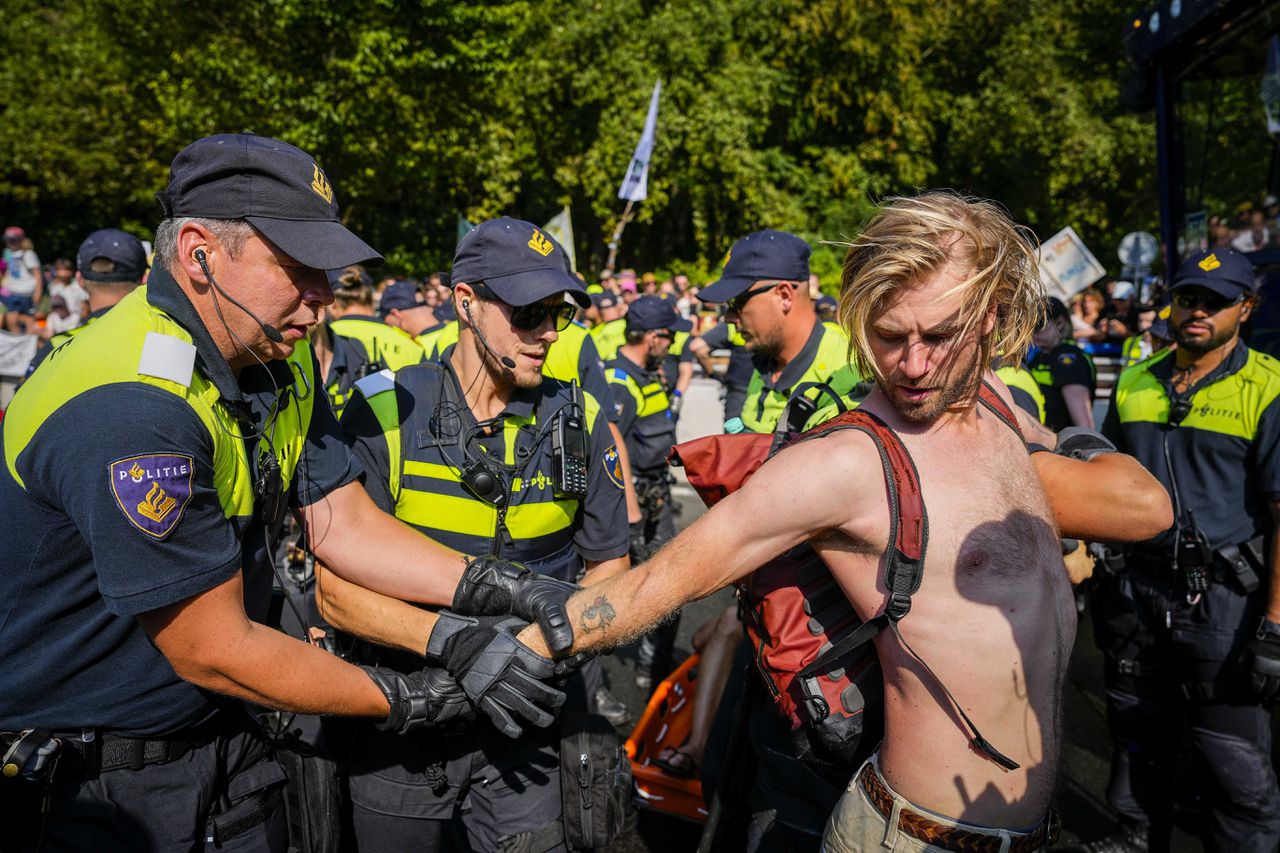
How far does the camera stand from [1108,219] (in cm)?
→ 2595

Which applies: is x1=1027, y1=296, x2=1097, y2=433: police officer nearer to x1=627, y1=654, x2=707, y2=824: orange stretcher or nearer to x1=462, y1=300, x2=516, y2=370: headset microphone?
x1=627, y1=654, x2=707, y2=824: orange stretcher

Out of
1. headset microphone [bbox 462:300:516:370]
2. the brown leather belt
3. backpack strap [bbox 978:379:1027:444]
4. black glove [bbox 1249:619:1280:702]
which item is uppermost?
headset microphone [bbox 462:300:516:370]

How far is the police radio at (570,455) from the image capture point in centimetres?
275

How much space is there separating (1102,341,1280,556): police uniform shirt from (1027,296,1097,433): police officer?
1556mm

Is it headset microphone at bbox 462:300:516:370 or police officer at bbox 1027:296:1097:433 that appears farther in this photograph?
police officer at bbox 1027:296:1097:433

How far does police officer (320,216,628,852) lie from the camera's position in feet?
8.59

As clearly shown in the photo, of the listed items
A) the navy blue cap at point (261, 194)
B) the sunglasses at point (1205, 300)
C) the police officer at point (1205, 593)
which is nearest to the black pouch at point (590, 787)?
the navy blue cap at point (261, 194)

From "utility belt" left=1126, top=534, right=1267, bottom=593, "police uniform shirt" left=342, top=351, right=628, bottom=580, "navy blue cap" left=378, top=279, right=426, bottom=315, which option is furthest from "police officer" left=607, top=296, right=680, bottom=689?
"police uniform shirt" left=342, top=351, right=628, bottom=580

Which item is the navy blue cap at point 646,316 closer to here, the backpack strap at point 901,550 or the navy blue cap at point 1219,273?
the navy blue cap at point 1219,273

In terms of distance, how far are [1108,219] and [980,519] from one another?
27820 millimetres

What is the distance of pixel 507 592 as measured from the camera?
245 centimetres

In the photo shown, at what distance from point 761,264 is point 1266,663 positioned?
2487 millimetres

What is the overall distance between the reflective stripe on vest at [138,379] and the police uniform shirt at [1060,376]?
4.84 meters

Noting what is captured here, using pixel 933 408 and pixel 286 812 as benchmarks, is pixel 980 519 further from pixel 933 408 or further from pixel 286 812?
pixel 286 812
